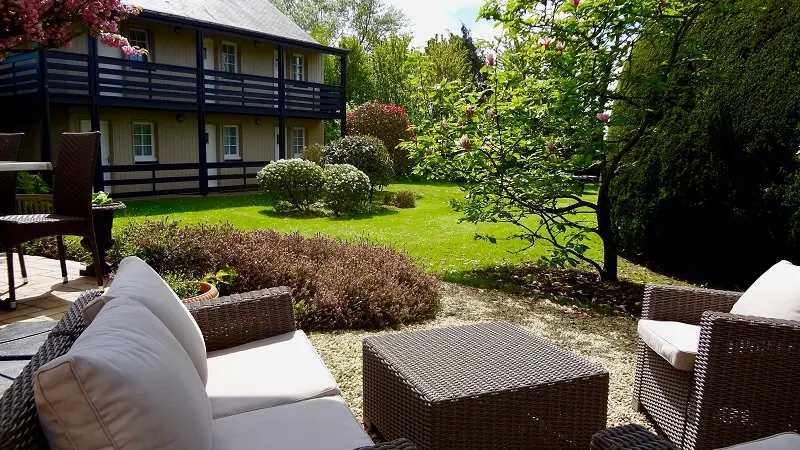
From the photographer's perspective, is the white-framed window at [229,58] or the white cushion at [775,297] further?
the white-framed window at [229,58]

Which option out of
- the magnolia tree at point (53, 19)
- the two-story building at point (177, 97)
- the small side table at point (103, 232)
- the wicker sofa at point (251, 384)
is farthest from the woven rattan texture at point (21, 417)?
the two-story building at point (177, 97)

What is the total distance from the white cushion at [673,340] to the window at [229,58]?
1705cm

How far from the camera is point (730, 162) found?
6035mm

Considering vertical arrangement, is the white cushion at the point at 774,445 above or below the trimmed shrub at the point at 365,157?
below

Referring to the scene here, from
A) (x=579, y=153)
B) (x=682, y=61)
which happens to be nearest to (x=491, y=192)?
(x=579, y=153)

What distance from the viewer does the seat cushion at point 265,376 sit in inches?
85.8

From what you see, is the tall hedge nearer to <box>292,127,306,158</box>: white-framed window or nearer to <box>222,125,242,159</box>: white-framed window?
<box>222,125,242,159</box>: white-framed window

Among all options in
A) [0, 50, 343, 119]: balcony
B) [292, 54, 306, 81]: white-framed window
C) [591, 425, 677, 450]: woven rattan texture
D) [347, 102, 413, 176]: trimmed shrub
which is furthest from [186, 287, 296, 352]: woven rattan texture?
[292, 54, 306, 81]: white-framed window

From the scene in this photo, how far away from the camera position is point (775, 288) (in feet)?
9.57

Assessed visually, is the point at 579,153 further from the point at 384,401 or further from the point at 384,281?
the point at 384,401

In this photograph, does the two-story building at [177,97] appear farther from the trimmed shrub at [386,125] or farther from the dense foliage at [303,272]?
the dense foliage at [303,272]

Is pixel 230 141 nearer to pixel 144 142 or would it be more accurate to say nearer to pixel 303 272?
pixel 144 142

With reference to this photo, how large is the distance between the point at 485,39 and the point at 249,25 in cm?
1304

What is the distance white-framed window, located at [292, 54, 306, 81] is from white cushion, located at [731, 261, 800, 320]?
62.6 ft
